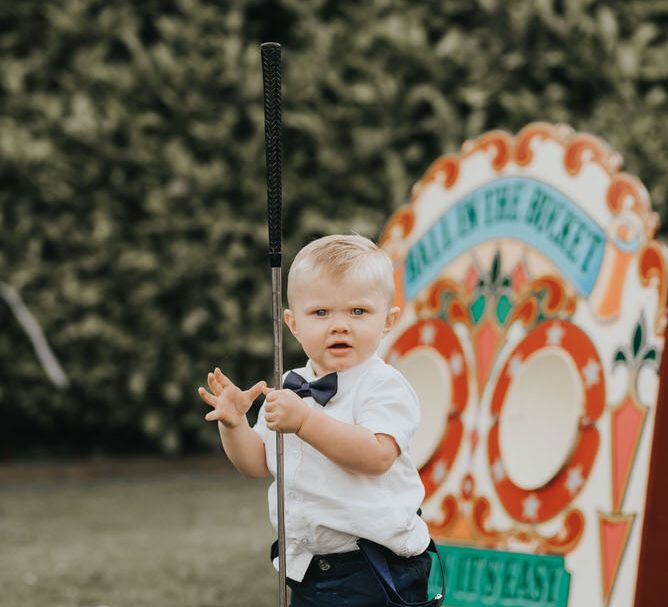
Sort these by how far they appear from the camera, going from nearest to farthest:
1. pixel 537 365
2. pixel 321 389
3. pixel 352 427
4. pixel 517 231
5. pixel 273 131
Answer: pixel 273 131, pixel 352 427, pixel 321 389, pixel 537 365, pixel 517 231

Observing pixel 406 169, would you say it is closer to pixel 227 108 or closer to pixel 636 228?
pixel 227 108

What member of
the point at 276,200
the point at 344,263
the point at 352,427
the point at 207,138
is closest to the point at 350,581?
the point at 352,427

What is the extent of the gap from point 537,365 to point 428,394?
13.6 inches

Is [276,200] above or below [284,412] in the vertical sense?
above

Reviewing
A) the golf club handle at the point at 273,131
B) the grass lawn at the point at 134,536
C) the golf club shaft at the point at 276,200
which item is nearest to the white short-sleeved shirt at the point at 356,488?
the golf club shaft at the point at 276,200

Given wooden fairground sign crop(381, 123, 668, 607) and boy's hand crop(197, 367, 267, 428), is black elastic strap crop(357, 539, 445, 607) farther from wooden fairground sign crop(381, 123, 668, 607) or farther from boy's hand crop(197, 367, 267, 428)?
wooden fairground sign crop(381, 123, 668, 607)

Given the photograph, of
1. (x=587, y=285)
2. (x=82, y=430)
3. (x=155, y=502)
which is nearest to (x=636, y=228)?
(x=587, y=285)

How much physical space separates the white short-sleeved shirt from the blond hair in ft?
0.47

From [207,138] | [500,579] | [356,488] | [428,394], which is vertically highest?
[207,138]

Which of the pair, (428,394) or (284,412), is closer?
(284,412)

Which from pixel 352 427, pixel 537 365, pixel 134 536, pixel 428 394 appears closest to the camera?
pixel 352 427

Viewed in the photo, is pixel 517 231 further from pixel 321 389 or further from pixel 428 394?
pixel 321 389

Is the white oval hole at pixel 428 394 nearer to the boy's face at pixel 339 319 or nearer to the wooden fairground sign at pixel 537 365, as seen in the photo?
the wooden fairground sign at pixel 537 365

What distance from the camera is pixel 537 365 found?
3.04 meters
